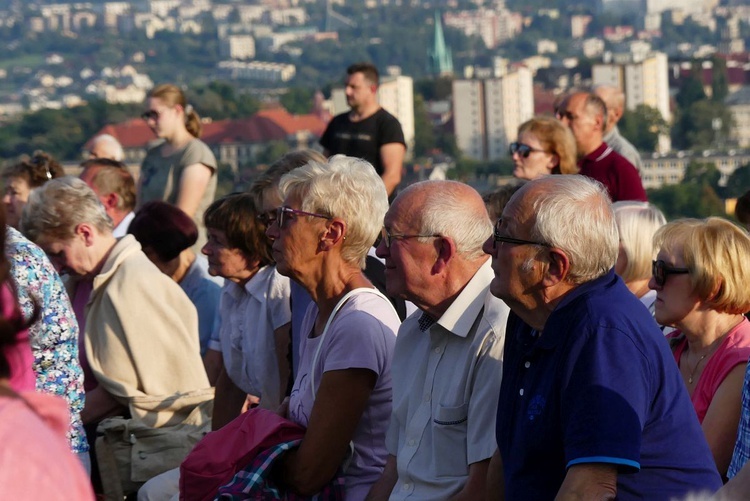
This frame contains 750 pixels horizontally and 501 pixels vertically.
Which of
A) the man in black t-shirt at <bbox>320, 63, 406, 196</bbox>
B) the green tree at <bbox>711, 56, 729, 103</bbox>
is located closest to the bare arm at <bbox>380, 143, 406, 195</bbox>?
the man in black t-shirt at <bbox>320, 63, 406, 196</bbox>

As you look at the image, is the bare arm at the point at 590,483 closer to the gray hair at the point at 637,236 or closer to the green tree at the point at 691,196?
the gray hair at the point at 637,236

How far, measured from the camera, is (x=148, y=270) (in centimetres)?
393

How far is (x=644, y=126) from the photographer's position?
8475 cm

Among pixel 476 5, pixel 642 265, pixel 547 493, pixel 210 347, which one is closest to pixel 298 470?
pixel 547 493

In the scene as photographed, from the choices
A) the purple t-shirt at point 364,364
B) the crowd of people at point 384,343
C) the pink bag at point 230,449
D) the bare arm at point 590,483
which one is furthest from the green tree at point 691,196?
the bare arm at point 590,483

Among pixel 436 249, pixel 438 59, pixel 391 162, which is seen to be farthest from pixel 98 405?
pixel 438 59

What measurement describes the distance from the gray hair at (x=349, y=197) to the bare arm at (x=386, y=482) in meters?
0.53

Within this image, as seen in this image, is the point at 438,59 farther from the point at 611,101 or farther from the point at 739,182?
the point at 611,101

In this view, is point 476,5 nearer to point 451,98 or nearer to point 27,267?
point 451,98

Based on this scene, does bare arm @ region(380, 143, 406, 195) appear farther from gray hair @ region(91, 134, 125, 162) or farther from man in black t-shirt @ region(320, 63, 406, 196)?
gray hair @ region(91, 134, 125, 162)

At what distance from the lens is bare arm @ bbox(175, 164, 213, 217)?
20.3ft

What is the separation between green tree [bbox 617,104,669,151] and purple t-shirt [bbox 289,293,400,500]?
82.3 m

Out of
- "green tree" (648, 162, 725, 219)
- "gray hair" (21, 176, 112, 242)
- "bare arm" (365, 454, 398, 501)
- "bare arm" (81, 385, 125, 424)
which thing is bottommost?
A: "green tree" (648, 162, 725, 219)

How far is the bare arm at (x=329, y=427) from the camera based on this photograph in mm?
2859
